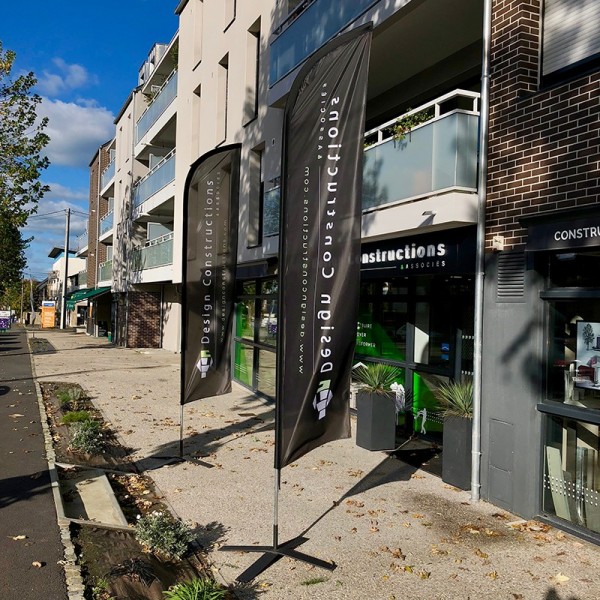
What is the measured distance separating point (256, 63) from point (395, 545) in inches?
484

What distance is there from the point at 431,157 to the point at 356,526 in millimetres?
4189

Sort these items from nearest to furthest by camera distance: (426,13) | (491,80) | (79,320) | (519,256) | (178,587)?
(178,587)
(519,256)
(491,80)
(426,13)
(79,320)

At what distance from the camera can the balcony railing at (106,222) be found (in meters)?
33.9

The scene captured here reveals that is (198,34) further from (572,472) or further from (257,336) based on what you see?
(572,472)

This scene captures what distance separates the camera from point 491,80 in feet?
20.5

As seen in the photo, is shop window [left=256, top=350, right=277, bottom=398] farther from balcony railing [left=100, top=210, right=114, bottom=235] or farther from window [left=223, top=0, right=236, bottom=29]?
balcony railing [left=100, top=210, right=114, bottom=235]

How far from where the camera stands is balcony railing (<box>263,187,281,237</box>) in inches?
468

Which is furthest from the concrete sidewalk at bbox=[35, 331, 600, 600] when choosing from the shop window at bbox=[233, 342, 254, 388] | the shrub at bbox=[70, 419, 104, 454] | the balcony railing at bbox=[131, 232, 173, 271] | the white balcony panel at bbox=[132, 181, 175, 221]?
the white balcony panel at bbox=[132, 181, 175, 221]

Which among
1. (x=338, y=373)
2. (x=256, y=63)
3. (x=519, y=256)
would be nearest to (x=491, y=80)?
(x=519, y=256)

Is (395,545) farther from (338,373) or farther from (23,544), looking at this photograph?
(23,544)

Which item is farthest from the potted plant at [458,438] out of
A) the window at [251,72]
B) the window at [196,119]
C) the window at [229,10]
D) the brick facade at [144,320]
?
the brick facade at [144,320]

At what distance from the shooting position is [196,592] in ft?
11.9

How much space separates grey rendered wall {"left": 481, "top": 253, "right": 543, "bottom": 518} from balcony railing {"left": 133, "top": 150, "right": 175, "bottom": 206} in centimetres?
1686

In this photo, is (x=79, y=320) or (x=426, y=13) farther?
(x=79, y=320)
